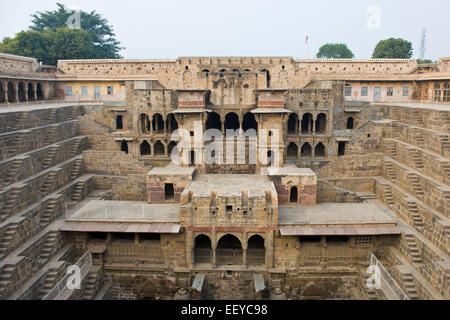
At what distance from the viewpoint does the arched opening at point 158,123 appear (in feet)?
93.0

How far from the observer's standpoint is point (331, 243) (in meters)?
18.4

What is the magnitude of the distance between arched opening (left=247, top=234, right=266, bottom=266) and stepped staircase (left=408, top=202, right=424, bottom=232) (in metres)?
8.05

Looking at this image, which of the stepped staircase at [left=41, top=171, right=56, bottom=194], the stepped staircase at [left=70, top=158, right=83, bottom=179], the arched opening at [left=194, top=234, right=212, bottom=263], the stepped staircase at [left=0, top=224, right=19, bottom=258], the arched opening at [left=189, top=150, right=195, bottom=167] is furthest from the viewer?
the arched opening at [left=189, top=150, right=195, bottom=167]

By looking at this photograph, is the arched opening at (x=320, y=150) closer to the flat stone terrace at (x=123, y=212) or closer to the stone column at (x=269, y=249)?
the stone column at (x=269, y=249)

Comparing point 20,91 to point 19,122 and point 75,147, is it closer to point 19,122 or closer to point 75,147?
point 75,147

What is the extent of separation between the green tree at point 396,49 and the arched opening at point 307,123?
117ft

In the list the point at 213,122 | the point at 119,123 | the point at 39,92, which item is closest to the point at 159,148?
the point at 119,123

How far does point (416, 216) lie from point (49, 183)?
20.5 metres

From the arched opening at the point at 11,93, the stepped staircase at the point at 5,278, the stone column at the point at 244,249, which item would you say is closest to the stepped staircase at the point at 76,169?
the stepped staircase at the point at 5,278

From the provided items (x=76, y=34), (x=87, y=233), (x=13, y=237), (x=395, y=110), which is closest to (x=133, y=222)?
(x=87, y=233)

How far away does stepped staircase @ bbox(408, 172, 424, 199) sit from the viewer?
63.5 ft

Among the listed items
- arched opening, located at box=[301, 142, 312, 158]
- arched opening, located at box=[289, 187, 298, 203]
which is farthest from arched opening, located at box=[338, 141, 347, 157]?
arched opening, located at box=[289, 187, 298, 203]

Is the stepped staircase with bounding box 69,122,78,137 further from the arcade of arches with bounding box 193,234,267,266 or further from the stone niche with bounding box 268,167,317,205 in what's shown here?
the stone niche with bounding box 268,167,317,205

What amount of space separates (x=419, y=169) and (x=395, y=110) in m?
8.86
